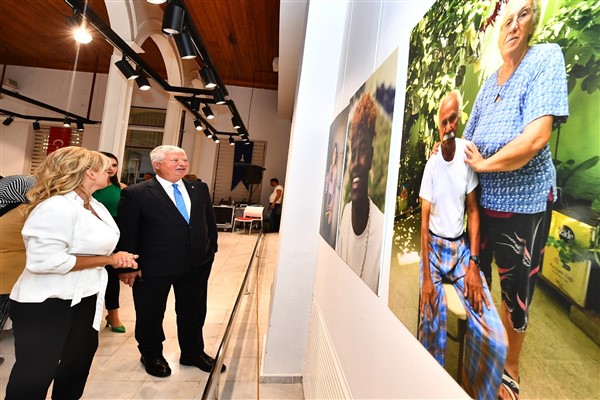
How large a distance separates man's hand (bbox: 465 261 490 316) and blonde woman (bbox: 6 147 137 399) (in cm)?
173

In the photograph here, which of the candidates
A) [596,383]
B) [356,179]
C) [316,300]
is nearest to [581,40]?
[596,383]

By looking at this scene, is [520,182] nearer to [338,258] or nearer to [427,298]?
[427,298]

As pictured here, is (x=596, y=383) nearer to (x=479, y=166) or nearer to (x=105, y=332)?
(x=479, y=166)

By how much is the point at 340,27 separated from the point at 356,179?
169cm

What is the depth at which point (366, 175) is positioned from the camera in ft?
4.49

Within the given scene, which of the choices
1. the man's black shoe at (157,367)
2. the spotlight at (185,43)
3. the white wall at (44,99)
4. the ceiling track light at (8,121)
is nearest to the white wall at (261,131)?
the white wall at (44,99)

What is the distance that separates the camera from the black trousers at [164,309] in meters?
2.46

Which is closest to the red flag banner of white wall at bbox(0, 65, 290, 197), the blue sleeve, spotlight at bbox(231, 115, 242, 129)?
white wall at bbox(0, 65, 290, 197)

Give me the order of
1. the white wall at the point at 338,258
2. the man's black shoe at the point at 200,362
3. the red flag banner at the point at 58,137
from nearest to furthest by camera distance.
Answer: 1. the white wall at the point at 338,258
2. the man's black shoe at the point at 200,362
3. the red flag banner at the point at 58,137

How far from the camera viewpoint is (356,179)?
4.97ft

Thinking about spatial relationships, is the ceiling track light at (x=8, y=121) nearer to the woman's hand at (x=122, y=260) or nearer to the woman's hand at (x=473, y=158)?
the woman's hand at (x=122, y=260)

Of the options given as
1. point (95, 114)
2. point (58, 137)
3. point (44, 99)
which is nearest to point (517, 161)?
point (95, 114)

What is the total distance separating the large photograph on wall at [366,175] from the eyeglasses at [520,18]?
22.5 inches

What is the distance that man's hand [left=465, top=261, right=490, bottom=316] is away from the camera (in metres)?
0.60
